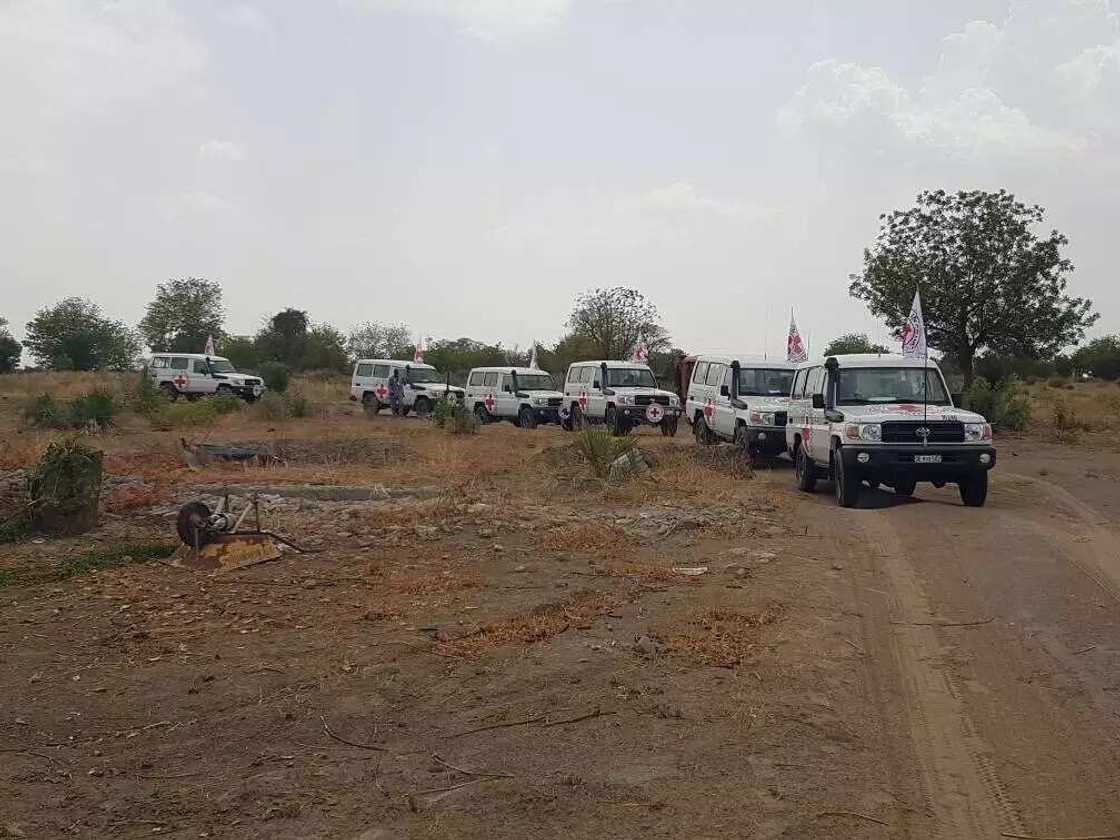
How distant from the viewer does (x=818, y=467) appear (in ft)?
46.6

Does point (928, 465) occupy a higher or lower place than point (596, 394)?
lower

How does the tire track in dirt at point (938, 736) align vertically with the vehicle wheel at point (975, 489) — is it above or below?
below

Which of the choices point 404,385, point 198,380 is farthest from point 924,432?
point 198,380

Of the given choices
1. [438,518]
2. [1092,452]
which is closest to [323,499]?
[438,518]

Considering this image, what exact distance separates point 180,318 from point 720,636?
7063cm

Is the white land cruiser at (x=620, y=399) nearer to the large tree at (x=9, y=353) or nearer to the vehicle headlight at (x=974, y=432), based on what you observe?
the vehicle headlight at (x=974, y=432)

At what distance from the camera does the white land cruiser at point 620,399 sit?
23.5 m

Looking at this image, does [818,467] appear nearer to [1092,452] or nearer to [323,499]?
[323,499]

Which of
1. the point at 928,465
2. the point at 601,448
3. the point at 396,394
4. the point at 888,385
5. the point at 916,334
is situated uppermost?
the point at 916,334

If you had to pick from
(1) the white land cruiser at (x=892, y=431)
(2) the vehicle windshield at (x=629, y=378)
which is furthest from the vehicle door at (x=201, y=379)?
(1) the white land cruiser at (x=892, y=431)

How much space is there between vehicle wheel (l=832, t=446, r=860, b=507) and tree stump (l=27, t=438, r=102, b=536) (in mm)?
8263

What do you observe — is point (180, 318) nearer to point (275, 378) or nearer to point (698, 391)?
point (275, 378)

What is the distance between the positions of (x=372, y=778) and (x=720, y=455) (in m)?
13.1

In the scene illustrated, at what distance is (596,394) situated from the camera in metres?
24.4
